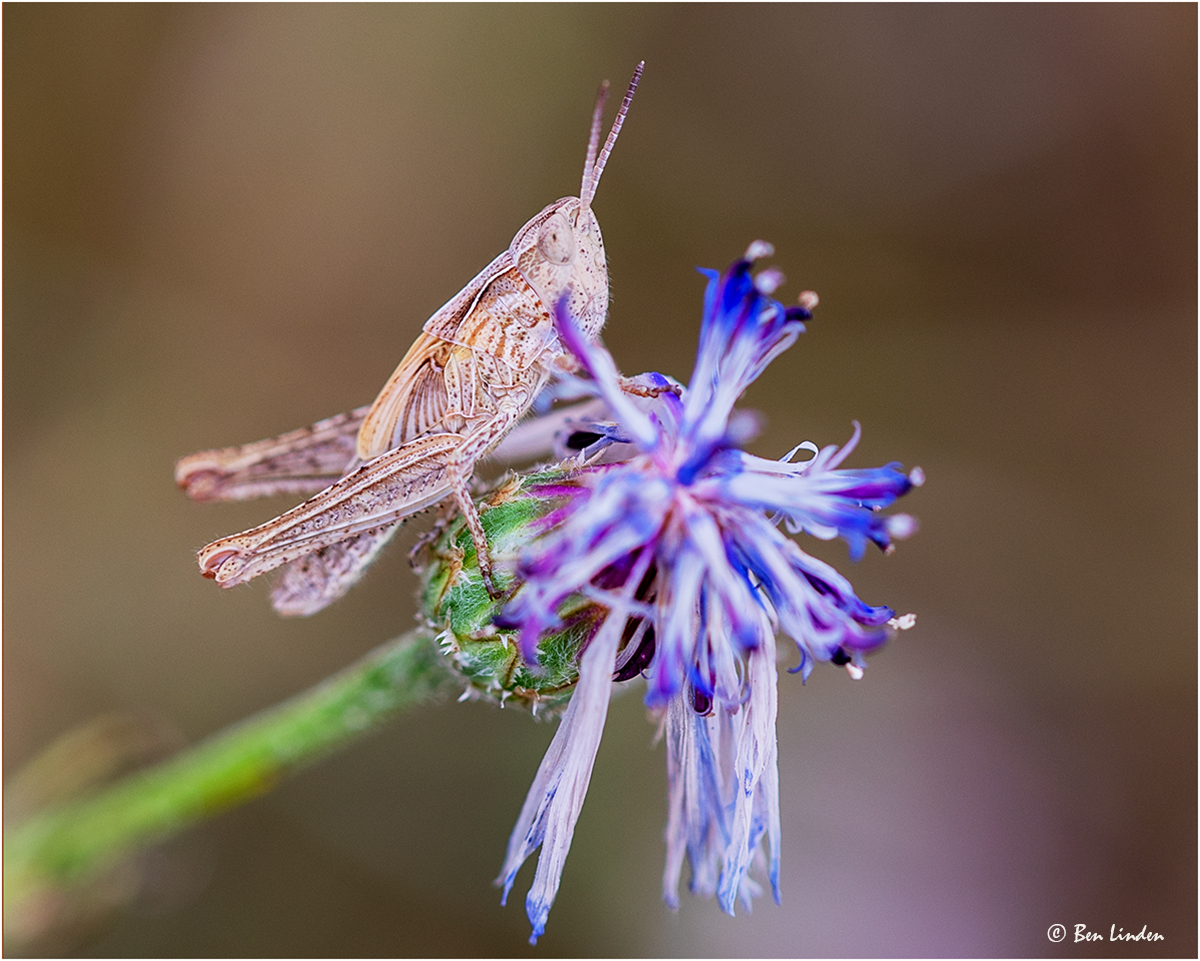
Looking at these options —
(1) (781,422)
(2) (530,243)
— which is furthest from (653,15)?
(2) (530,243)

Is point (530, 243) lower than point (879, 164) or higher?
lower

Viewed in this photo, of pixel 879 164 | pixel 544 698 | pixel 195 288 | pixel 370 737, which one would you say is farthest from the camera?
pixel 879 164

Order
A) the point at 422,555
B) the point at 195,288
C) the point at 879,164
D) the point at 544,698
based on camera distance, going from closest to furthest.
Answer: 1. the point at 544,698
2. the point at 422,555
3. the point at 195,288
4. the point at 879,164

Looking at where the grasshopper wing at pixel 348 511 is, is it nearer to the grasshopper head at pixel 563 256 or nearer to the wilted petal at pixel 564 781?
the grasshopper head at pixel 563 256

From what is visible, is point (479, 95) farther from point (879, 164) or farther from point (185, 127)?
point (879, 164)
